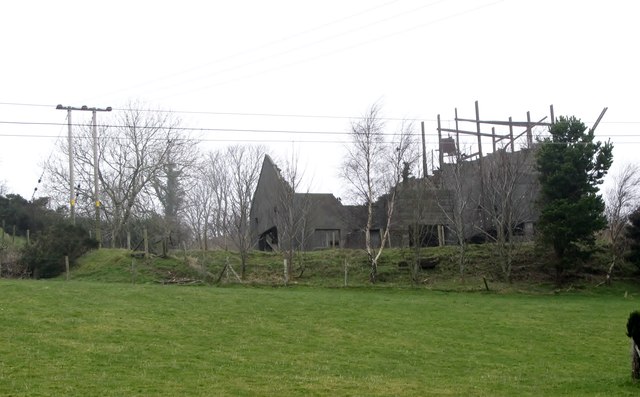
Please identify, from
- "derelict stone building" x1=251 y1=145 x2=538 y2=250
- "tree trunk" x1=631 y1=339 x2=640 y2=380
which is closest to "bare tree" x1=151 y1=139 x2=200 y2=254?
"derelict stone building" x1=251 y1=145 x2=538 y2=250

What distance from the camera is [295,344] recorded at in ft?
67.9

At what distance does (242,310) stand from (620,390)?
14.7 m

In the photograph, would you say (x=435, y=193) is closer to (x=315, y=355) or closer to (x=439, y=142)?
(x=439, y=142)

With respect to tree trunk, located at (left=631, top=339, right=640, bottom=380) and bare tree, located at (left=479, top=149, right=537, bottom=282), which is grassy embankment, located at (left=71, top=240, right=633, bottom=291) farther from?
→ tree trunk, located at (left=631, top=339, right=640, bottom=380)

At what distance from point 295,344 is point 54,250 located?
25.3 metres

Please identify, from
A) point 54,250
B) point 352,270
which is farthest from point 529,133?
point 54,250

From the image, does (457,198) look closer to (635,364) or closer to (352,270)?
(352,270)

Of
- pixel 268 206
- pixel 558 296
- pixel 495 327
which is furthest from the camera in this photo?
pixel 268 206

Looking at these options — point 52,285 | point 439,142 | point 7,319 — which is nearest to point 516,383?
point 7,319

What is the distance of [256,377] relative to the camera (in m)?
15.8

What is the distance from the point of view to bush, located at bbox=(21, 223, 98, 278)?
4097 cm

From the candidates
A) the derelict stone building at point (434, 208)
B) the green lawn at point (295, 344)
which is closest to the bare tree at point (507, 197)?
the derelict stone building at point (434, 208)

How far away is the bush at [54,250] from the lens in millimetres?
40969

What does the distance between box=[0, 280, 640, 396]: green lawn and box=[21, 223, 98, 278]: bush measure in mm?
11333
